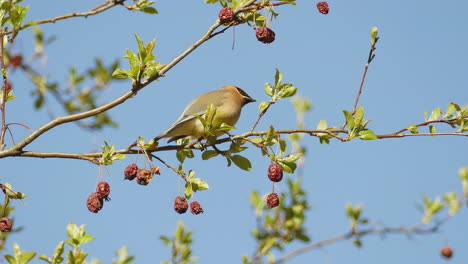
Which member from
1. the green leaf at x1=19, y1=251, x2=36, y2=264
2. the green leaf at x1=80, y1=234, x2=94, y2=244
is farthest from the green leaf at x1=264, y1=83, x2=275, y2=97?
the green leaf at x1=19, y1=251, x2=36, y2=264

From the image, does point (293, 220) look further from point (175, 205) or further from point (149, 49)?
point (149, 49)

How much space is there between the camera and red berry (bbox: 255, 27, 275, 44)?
142 inches

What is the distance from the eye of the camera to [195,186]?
380cm

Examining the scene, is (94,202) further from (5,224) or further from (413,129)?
(413,129)

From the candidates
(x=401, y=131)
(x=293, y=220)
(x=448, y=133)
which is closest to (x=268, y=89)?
(x=401, y=131)

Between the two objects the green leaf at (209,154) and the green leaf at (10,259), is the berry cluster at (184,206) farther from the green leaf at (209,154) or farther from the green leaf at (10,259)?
the green leaf at (10,259)

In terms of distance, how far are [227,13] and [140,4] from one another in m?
0.59

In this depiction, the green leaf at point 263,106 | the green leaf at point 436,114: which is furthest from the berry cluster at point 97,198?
the green leaf at point 436,114

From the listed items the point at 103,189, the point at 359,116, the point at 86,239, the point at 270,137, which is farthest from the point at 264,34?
the point at 86,239

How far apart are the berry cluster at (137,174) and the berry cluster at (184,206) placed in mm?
219

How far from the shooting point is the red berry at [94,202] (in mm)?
3502

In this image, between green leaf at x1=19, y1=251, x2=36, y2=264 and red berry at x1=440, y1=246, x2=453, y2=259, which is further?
red berry at x1=440, y1=246, x2=453, y2=259

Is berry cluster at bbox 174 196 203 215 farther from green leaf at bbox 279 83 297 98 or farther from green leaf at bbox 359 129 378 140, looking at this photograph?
green leaf at bbox 359 129 378 140

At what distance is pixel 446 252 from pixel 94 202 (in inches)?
119
